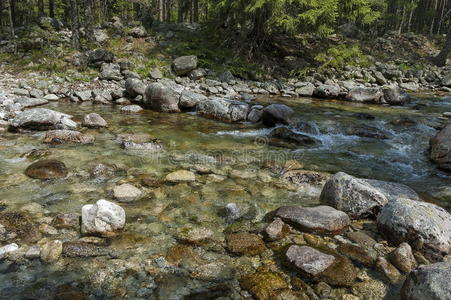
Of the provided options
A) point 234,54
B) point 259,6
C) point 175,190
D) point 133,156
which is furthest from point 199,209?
point 234,54

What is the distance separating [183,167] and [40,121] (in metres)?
4.27

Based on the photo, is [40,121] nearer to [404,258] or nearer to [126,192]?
[126,192]

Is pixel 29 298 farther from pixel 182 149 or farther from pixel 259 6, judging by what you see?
pixel 259 6

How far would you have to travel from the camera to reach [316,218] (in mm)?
4363

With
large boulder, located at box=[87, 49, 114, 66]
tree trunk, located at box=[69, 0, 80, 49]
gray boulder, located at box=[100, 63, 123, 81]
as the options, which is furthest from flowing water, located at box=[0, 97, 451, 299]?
tree trunk, located at box=[69, 0, 80, 49]

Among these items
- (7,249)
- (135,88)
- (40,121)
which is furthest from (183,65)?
(7,249)

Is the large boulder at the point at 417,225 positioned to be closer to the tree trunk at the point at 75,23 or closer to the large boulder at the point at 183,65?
the large boulder at the point at 183,65

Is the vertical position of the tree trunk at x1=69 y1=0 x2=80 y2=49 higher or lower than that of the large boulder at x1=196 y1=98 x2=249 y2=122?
higher

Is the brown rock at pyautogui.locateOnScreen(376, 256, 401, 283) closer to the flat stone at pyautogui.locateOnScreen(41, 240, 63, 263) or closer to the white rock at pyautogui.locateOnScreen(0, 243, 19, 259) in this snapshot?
the flat stone at pyautogui.locateOnScreen(41, 240, 63, 263)

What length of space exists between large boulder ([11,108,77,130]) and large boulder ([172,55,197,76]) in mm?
9149

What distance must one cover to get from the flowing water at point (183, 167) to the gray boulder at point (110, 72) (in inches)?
152

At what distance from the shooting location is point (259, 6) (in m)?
16.7

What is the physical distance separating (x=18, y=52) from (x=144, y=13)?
9687 millimetres

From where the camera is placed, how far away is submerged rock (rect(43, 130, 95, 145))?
7289mm
